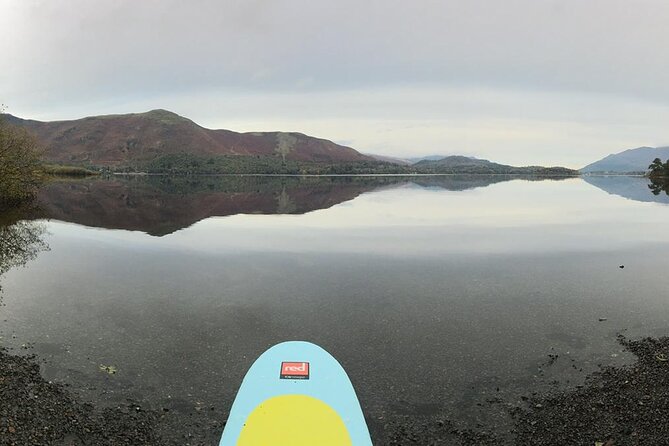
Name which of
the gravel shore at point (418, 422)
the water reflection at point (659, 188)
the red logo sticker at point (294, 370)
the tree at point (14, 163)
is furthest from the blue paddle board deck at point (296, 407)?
the water reflection at point (659, 188)

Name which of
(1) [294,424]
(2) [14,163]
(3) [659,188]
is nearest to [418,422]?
(1) [294,424]

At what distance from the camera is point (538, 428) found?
400 inches

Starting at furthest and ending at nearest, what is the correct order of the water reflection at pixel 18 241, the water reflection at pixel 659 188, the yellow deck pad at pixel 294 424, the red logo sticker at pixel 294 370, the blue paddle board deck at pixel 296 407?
the water reflection at pixel 659 188 < the water reflection at pixel 18 241 < the red logo sticker at pixel 294 370 < the blue paddle board deck at pixel 296 407 < the yellow deck pad at pixel 294 424

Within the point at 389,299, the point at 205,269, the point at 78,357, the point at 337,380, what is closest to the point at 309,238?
the point at 205,269

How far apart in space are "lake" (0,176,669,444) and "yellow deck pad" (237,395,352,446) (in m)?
1.54

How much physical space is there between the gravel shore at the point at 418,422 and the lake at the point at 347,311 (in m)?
0.34

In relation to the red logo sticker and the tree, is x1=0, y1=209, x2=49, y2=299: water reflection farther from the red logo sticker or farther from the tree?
the red logo sticker

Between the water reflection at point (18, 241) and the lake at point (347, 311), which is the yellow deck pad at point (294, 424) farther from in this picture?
the water reflection at point (18, 241)

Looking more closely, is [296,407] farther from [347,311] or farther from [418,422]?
[347,311]

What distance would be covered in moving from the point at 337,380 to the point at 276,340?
5313mm

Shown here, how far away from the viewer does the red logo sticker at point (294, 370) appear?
10125 millimetres

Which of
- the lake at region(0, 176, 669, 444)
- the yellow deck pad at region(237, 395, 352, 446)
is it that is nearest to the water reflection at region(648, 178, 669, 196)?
the lake at region(0, 176, 669, 444)

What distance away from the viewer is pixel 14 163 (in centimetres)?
4697

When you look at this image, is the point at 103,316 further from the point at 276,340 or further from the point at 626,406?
the point at 626,406
